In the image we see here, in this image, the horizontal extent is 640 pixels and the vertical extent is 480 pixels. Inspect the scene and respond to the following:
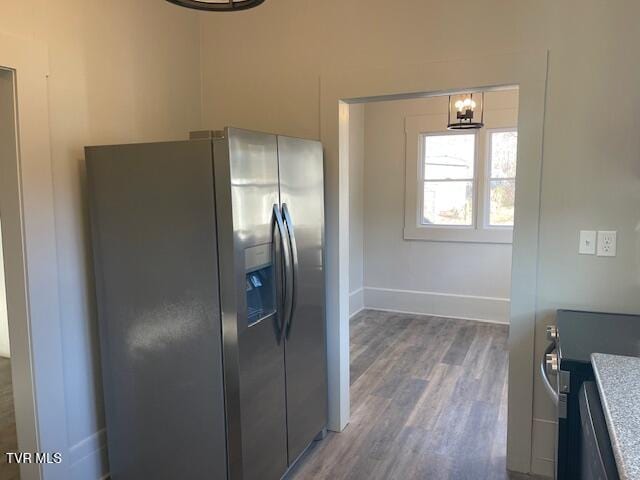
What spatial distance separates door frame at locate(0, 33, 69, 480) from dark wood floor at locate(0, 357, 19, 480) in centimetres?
43

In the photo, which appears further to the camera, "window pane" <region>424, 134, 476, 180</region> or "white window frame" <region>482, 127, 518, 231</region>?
"window pane" <region>424, 134, 476, 180</region>

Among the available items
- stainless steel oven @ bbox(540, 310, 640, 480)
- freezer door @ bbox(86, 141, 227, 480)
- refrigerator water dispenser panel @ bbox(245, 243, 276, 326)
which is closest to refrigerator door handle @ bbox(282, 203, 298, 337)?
refrigerator water dispenser panel @ bbox(245, 243, 276, 326)

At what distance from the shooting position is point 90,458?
238cm

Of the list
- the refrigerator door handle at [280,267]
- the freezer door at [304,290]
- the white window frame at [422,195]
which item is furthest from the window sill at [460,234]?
the refrigerator door handle at [280,267]

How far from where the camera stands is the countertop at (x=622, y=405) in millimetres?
957

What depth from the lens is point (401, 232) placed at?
5.60 meters

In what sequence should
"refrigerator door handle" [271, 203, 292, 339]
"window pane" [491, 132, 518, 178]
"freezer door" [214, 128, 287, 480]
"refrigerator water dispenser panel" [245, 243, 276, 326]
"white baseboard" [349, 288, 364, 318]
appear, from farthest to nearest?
1. "white baseboard" [349, 288, 364, 318]
2. "window pane" [491, 132, 518, 178]
3. "refrigerator door handle" [271, 203, 292, 339]
4. "refrigerator water dispenser panel" [245, 243, 276, 326]
5. "freezer door" [214, 128, 287, 480]

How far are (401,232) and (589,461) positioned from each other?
4.28 m

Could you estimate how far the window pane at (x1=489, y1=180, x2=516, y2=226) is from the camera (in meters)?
5.16

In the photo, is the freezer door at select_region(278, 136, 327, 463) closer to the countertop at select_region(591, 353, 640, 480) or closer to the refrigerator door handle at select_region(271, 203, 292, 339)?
the refrigerator door handle at select_region(271, 203, 292, 339)

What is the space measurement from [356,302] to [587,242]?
11.6 feet

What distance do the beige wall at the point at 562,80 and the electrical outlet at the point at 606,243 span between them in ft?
0.09

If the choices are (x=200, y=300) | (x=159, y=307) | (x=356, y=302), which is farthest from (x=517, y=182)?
(x=356, y=302)

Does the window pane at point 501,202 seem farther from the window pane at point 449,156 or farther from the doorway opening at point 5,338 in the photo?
the doorway opening at point 5,338
